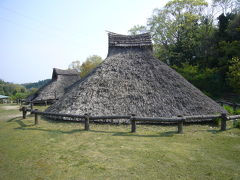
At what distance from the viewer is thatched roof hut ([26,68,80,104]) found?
69.5 ft

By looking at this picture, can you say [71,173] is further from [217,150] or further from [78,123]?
[78,123]

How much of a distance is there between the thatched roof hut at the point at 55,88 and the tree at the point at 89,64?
15674 mm

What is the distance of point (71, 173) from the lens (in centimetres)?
396

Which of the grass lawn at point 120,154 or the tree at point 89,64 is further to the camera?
the tree at point 89,64

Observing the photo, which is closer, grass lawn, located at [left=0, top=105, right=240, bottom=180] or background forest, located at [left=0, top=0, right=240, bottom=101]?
grass lawn, located at [left=0, top=105, right=240, bottom=180]

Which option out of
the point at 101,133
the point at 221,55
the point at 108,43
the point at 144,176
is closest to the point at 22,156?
the point at 101,133

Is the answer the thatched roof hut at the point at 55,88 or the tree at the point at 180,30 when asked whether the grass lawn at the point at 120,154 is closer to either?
the thatched roof hut at the point at 55,88

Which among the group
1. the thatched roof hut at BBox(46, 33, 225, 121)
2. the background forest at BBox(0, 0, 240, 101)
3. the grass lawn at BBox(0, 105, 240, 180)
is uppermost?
the background forest at BBox(0, 0, 240, 101)

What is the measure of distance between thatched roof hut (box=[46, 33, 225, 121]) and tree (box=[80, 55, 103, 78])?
1258 inches

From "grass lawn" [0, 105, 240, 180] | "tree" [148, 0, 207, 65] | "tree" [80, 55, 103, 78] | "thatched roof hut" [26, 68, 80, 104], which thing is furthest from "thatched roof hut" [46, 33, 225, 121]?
"tree" [80, 55, 103, 78]

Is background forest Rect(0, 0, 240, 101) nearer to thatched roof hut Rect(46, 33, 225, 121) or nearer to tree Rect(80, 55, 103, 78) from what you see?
thatched roof hut Rect(46, 33, 225, 121)

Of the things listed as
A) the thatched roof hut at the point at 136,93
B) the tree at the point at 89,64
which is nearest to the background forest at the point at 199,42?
the thatched roof hut at the point at 136,93

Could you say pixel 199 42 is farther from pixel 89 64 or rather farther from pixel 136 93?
pixel 89 64

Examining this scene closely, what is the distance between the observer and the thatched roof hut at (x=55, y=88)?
21191mm
